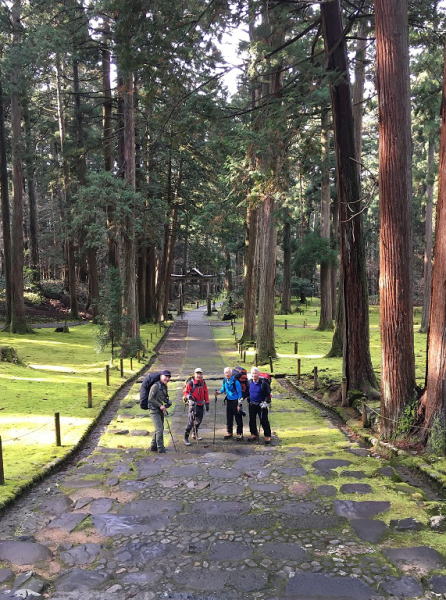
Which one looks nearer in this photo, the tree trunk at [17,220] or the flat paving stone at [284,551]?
the flat paving stone at [284,551]

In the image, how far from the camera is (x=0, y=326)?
29.4m

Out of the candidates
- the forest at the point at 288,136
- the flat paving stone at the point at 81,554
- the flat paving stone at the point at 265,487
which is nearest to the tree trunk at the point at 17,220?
the forest at the point at 288,136

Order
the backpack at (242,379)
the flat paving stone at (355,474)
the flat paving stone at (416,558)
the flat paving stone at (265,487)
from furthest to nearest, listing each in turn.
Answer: the backpack at (242,379)
the flat paving stone at (355,474)
the flat paving stone at (265,487)
the flat paving stone at (416,558)

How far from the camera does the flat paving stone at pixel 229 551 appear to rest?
4535 millimetres

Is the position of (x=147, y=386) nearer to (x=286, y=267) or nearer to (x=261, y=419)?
(x=261, y=419)

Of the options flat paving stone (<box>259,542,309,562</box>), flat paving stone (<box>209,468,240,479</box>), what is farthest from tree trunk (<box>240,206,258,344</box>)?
flat paving stone (<box>259,542,309,562</box>)

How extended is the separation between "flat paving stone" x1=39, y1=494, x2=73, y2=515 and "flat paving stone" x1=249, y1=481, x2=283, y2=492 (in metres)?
2.31

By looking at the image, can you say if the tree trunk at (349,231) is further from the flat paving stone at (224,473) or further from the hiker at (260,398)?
the flat paving stone at (224,473)

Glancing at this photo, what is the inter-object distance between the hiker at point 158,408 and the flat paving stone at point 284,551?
413 centimetres

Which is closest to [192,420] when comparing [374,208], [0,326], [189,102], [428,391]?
[428,391]

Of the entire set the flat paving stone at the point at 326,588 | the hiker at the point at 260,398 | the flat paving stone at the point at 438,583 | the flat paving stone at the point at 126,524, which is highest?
the hiker at the point at 260,398

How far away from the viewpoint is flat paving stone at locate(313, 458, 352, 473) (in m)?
7.21

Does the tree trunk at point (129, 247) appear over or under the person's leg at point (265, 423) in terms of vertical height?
over

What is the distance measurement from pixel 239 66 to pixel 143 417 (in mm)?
8631
